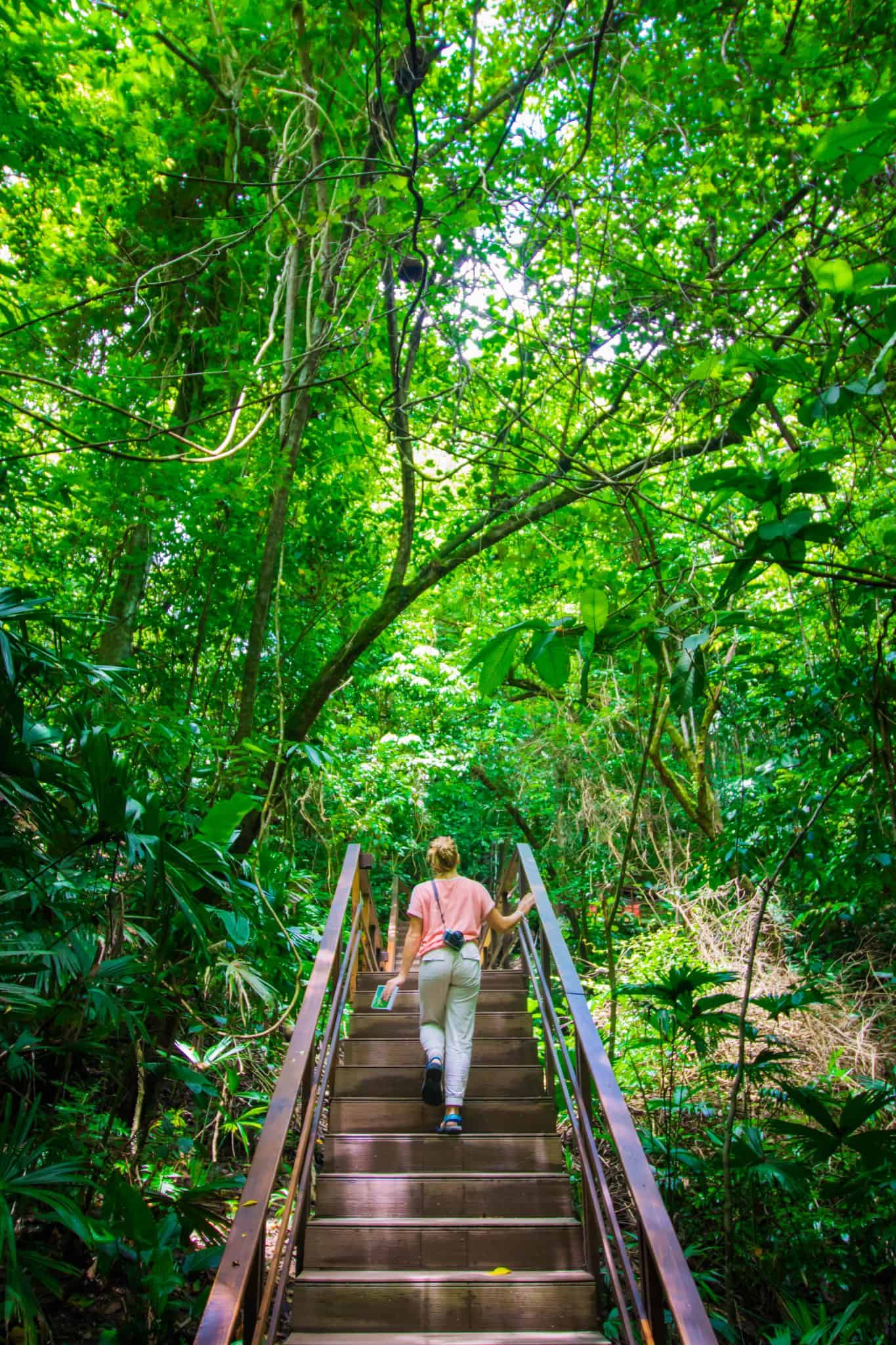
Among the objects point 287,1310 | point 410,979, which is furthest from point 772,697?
point 287,1310

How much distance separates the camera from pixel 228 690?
5551mm

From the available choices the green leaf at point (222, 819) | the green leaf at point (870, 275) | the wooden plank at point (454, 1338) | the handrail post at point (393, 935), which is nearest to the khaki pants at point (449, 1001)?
the wooden plank at point (454, 1338)

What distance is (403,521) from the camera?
5684mm

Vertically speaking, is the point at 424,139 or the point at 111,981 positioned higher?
the point at 424,139

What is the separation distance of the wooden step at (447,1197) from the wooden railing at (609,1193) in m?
0.26

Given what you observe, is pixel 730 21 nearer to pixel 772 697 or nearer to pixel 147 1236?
pixel 772 697

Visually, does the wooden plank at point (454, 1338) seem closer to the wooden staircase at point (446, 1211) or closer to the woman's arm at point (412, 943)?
the wooden staircase at point (446, 1211)

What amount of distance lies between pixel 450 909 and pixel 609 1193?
126cm

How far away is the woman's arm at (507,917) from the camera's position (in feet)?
13.1

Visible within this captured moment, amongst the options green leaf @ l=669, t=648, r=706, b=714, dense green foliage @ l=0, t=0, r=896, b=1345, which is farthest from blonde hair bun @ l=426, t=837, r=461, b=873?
green leaf @ l=669, t=648, r=706, b=714

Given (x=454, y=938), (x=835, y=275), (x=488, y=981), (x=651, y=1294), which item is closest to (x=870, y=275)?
(x=835, y=275)

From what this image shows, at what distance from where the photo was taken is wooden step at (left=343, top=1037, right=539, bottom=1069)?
421 cm

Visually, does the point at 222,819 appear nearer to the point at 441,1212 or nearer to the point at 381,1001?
the point at 381,1001

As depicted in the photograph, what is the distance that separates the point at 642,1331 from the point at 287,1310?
2431 millimetres
